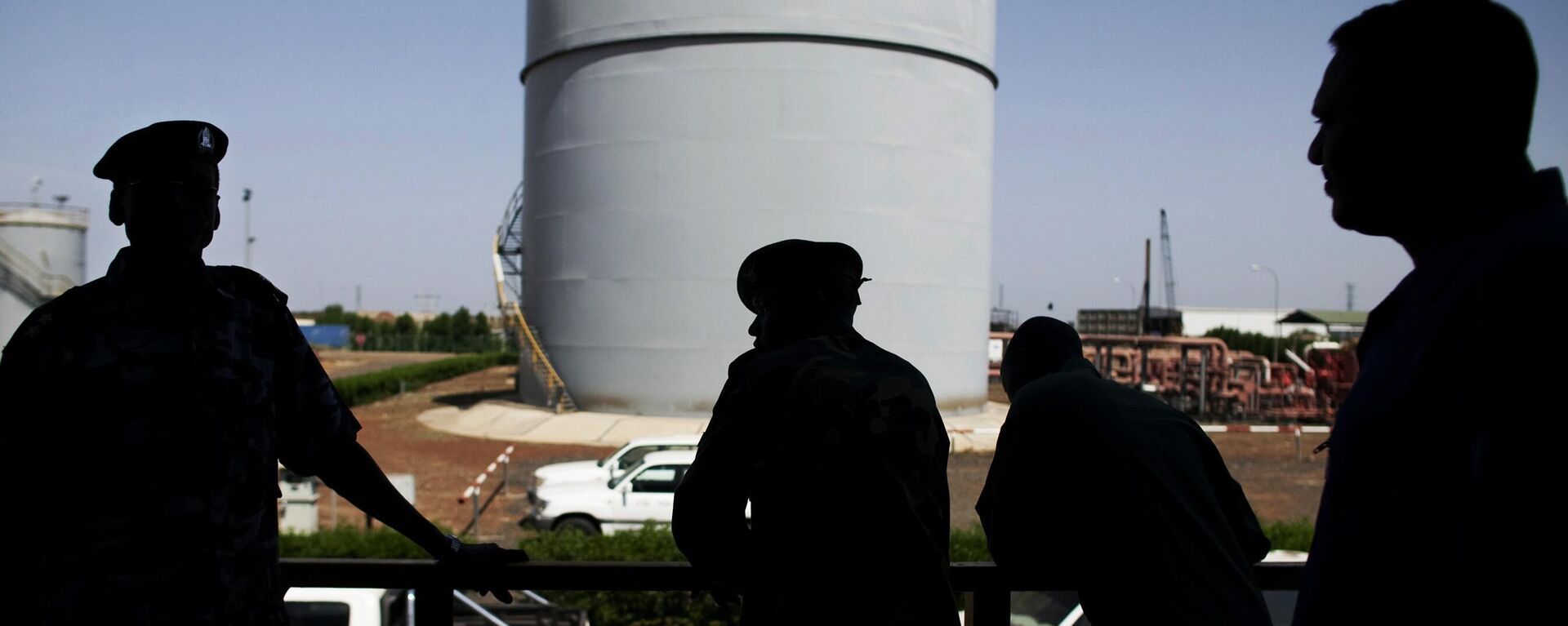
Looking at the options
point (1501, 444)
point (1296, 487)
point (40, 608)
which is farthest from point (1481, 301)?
point (1296, 487)

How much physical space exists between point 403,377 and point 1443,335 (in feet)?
130

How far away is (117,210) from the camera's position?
2043 mm

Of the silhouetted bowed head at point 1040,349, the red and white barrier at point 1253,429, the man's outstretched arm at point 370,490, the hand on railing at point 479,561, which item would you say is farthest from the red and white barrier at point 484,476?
the red and white barrier at point 1253,429

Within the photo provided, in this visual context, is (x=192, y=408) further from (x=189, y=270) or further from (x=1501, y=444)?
(x=1501, y=444)

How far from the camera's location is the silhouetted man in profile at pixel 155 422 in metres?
1.84

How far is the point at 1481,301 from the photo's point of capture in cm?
111

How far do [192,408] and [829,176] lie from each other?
21852 millimetres

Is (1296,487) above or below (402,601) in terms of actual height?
below

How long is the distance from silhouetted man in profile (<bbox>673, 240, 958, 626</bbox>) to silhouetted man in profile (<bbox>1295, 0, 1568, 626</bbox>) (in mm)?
907

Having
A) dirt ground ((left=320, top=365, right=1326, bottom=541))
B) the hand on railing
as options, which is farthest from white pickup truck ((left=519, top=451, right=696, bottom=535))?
the hand on railing

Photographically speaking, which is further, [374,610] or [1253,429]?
[1253,429]

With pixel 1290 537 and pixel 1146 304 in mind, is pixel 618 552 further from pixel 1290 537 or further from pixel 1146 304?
pixel 1146 304

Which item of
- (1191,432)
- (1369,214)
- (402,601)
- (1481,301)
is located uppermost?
(1369,214)

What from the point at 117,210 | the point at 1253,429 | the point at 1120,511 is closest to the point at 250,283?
the point at 117,210
